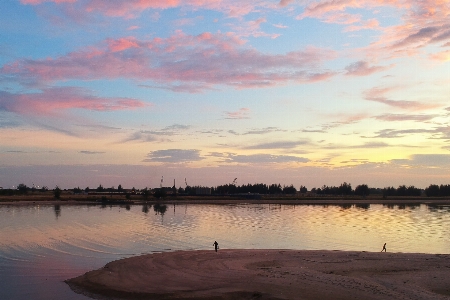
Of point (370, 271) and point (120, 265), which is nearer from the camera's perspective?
point (370, 271)

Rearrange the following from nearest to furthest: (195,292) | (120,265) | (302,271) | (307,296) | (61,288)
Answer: (307,296) < (195,292) < (61,288) < (302,271) < (120,265)

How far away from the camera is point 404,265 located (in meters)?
26.7

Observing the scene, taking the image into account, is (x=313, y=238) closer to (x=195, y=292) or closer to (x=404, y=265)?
(x=404, y=265)

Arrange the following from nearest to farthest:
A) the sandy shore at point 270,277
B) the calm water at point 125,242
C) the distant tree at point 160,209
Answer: the sandy shore at point 270,277
the calm water at point 125,242
the distant tree at point 160,209

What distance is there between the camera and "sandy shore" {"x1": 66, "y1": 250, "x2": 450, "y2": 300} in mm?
19344

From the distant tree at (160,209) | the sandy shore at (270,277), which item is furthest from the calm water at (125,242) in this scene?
the distant tree at (160,209)

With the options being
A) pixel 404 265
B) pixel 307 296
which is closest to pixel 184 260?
pixel 307 296

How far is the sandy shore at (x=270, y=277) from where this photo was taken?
19344mm

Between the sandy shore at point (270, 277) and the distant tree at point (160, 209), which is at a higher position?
the sandy shore at point (270, 277)

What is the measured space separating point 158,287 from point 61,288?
509 centimetres

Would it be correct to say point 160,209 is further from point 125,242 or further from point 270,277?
point 270,277

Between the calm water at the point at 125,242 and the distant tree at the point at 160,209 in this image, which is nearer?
the calm water at the point at 125,242

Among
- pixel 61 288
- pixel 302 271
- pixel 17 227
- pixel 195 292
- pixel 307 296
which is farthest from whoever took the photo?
pixel 17 227

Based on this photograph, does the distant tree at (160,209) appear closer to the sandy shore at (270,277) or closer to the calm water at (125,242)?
the calm water at (125,242)
